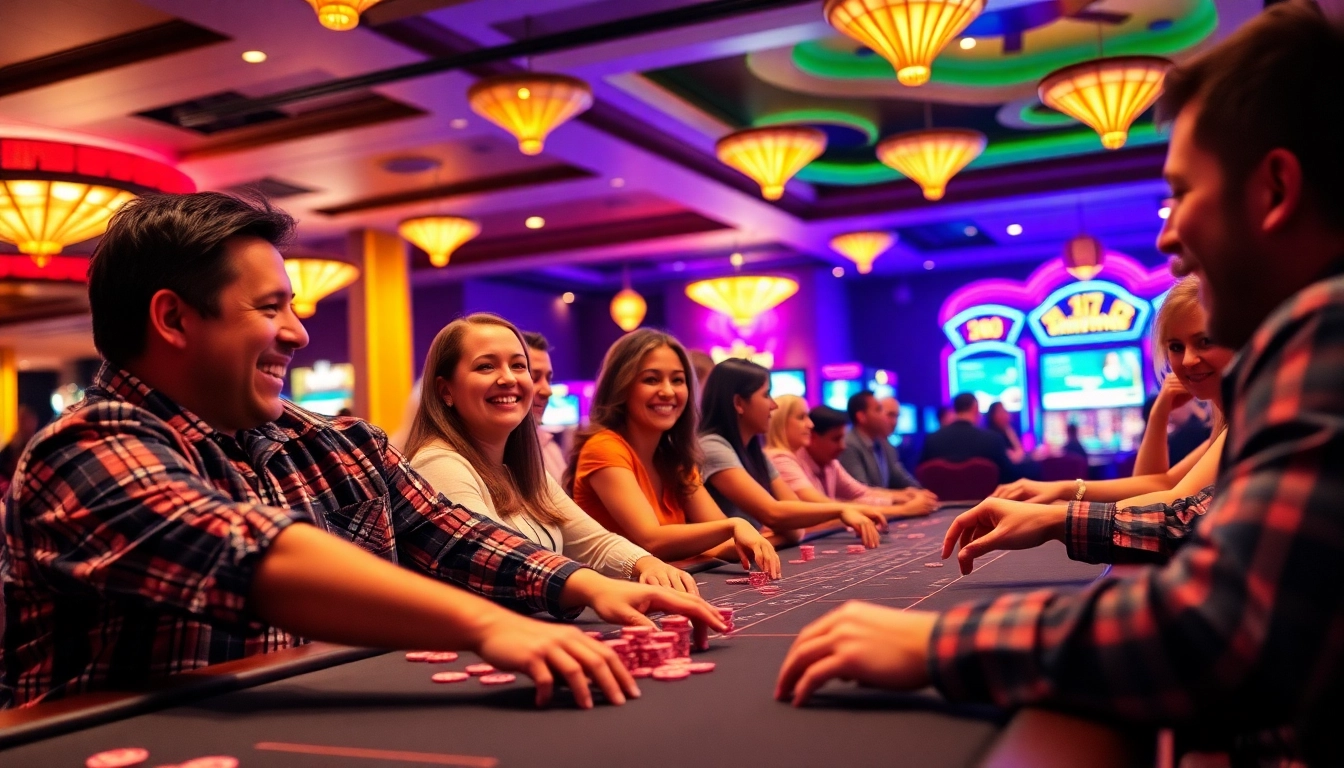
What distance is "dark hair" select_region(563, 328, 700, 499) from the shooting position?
3422 millimetres

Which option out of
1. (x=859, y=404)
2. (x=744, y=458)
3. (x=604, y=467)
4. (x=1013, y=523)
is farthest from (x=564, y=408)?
(x=1013, y=523)

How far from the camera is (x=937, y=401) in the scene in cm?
1348

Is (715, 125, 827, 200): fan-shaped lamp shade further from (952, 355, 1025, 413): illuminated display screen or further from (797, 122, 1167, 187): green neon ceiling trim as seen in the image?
(952, 355, 1025, 413): illuminated display screen

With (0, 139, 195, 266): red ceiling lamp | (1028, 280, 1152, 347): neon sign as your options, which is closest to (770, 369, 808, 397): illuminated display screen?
(1028, 280, 1152, 347): neon sign

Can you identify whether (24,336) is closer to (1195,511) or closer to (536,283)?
(536,283)

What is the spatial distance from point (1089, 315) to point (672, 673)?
477 inches

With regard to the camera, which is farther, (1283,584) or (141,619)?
(141,619)

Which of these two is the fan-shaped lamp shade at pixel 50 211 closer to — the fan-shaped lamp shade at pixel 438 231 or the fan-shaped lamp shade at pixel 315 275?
the fan-shaped lamp shade at pixel 315 275

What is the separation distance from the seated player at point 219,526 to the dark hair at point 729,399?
2358 millimetres

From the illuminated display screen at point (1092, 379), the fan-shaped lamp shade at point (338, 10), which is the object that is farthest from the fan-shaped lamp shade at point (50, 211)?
the illuminated display screen at point (1092, 379)

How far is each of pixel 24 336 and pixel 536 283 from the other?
7974 mm

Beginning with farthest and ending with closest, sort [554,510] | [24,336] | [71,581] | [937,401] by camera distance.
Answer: [24,336] < [937,401] < [554,510] < [71,581]

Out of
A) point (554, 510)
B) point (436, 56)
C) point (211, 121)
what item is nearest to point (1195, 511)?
point (554, 510)

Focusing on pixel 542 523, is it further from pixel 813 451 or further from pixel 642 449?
pixel 813 451
